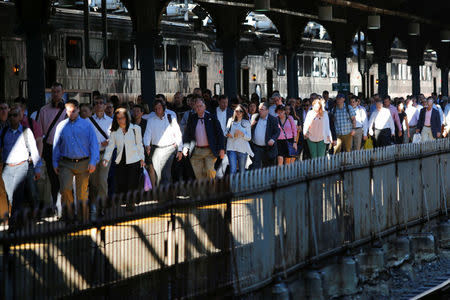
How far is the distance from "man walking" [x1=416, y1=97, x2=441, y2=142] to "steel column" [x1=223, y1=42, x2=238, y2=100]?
642cm

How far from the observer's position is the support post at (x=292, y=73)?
33188 millimetres

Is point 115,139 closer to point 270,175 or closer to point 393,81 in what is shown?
point 270,175

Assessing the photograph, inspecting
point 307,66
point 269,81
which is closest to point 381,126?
point 269,81

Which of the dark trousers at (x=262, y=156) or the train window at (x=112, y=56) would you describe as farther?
the train window at (x=112, y=56)

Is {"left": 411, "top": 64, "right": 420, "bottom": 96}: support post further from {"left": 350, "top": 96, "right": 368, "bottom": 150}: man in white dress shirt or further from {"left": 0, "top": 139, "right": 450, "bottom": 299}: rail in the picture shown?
{"left": 0, "top": 139, "right": 450, "bottom": 299}: rail

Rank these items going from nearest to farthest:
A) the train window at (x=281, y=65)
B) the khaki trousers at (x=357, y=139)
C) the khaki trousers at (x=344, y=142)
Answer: the khaki trousers at (x=344, y=142), the khaki trousers at (x=357, y=139), the train window at (x=281, y=65)

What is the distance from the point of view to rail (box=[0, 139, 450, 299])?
6.59 m

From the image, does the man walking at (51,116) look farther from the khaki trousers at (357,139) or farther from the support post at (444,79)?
the support post at (444,79)

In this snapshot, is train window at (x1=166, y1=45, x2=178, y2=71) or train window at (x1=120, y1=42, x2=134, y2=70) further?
train window at (x1=166, y1=45, x2=178, y2=71)

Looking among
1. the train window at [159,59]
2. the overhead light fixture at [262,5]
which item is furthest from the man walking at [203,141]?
the train window at [159,59]

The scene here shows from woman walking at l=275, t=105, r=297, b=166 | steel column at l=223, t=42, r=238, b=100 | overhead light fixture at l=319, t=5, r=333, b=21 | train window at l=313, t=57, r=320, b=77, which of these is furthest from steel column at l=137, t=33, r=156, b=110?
train window at l=313, t=57, r=320, b=77

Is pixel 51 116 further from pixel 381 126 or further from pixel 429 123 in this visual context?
pixel 429 123

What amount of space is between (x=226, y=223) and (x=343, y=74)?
26177mm

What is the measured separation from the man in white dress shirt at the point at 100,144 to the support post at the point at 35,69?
200 inches
